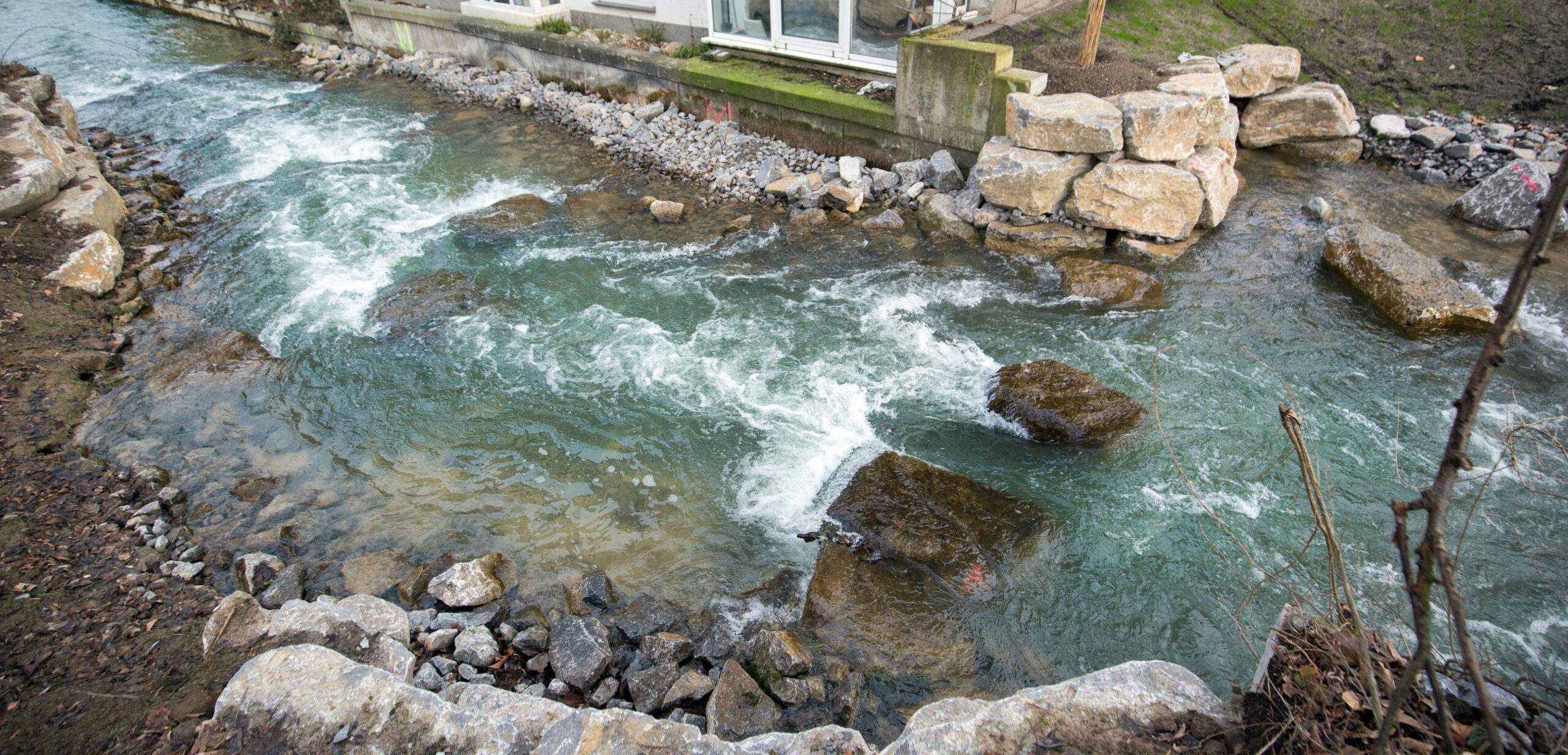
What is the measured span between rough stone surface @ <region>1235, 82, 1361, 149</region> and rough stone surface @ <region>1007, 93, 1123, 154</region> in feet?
8.56

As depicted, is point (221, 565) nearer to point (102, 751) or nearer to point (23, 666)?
point (23, 666)

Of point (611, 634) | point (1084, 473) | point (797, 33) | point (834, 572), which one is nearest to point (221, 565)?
point (611, 634)

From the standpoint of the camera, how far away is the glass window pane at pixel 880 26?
936 centimetres

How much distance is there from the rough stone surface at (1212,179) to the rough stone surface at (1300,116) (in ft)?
4.61

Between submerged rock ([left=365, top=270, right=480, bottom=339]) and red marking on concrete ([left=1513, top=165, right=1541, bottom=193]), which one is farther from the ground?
red marking on concrete ([left=1513, top=165, right=1541, bottom=193])

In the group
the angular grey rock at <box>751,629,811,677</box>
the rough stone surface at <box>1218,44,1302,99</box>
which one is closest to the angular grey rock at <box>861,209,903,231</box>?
the rough stone surface at <box>1218,44,1302,99</box>

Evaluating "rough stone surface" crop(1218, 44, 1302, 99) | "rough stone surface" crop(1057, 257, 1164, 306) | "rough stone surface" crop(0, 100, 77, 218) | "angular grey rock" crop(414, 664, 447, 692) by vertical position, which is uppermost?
"rough stone surface" crop(1218, 44, 1302, 99)

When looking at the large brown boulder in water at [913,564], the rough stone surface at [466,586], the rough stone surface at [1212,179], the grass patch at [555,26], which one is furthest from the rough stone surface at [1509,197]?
the grass patch at [555,26]

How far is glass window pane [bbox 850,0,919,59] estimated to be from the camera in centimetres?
936

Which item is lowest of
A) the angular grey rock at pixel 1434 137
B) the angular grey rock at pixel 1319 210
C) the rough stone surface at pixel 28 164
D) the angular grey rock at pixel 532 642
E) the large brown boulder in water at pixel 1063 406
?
the angular grey rock at pixel 532 642

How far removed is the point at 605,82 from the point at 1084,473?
1033 cm

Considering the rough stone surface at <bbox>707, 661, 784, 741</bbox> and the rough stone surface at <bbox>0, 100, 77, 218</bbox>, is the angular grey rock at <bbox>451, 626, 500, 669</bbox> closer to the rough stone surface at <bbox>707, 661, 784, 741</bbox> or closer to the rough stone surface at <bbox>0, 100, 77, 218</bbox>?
the rough stone surface at <bbox>707, 661, 784, 741</bbox>

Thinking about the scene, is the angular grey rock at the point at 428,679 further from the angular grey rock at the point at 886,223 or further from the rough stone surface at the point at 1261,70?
the rough stone surface at the point at 1261,70

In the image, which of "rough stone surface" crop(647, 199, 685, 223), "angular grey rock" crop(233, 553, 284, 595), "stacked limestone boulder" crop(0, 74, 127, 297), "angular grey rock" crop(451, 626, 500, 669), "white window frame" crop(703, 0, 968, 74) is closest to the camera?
"angular grey rock" crop(451, 626, 500, 669)
